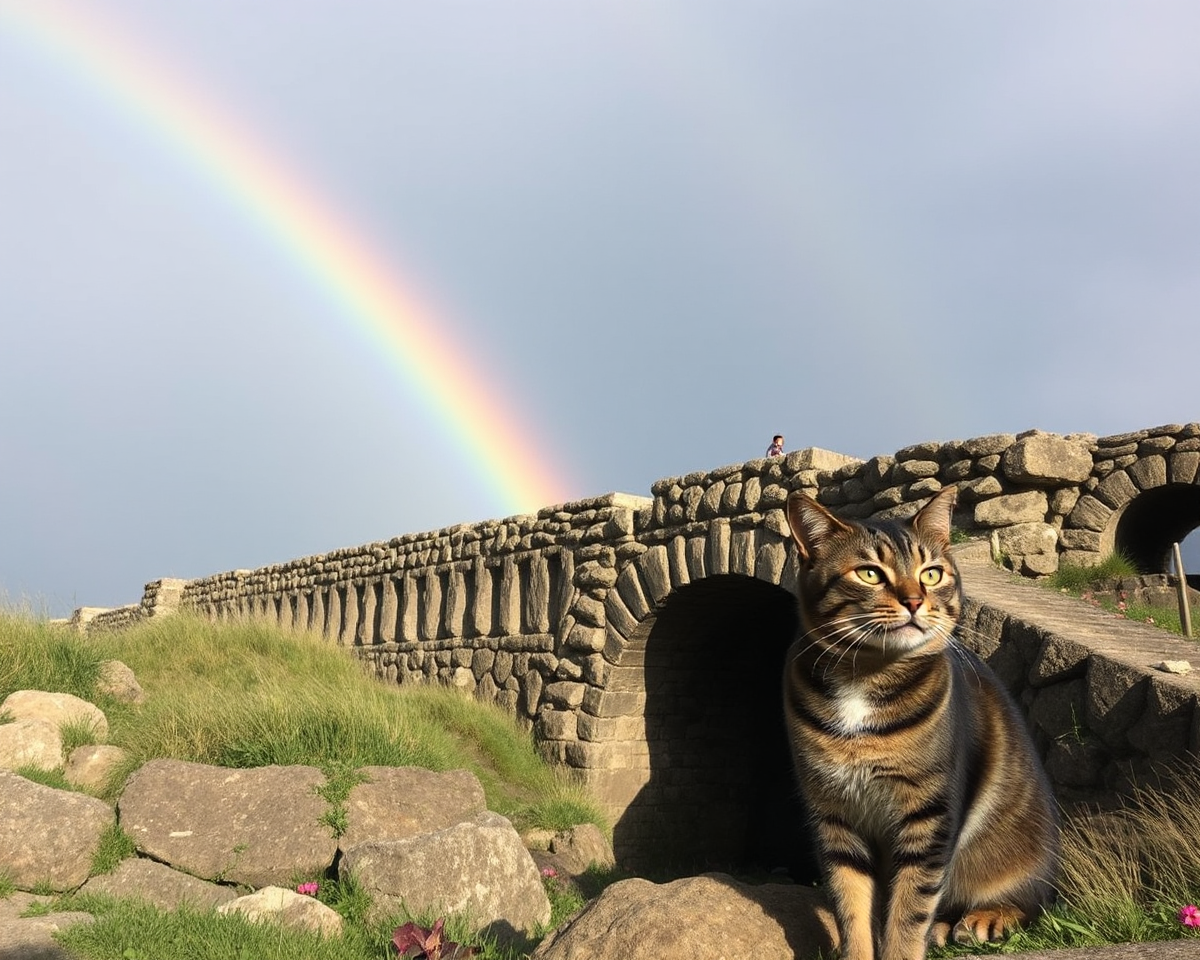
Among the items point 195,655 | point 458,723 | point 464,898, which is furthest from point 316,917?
point 195,655

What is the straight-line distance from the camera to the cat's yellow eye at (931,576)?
268cm

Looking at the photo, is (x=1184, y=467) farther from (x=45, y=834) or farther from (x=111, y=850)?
(x=45, y=834)

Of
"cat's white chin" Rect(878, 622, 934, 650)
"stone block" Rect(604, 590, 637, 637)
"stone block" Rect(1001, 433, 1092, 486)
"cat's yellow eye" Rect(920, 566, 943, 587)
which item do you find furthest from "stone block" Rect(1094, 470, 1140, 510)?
"cat's white chin" Rect(878, 622, 934, 650)

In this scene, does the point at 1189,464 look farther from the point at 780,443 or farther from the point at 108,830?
the point at 108,830

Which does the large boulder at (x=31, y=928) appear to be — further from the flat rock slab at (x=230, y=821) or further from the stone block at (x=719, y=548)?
the stone block at (x=719, y=548)

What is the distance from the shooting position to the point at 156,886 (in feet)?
19.5

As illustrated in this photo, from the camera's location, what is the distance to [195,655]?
451 inches

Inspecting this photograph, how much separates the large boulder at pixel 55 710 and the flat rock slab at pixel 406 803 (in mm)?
2641

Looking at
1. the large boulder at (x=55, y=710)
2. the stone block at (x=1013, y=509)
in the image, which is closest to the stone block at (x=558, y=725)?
the large boulder at (x=55, y=710)

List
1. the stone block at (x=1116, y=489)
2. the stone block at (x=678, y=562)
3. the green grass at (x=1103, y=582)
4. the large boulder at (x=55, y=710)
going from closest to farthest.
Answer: the green grass at (x=1103, y=582) < the stone block at (x=1116, y=489) < the large boulder at (x=55, y=710) < the stone block at (x=678, y=562)

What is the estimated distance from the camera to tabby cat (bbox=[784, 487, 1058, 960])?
2.62m

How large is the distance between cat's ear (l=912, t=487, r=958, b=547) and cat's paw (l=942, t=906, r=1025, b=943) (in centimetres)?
110

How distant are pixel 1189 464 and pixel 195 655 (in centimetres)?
994

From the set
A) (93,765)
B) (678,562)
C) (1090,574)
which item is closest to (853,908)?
(1090,574)
